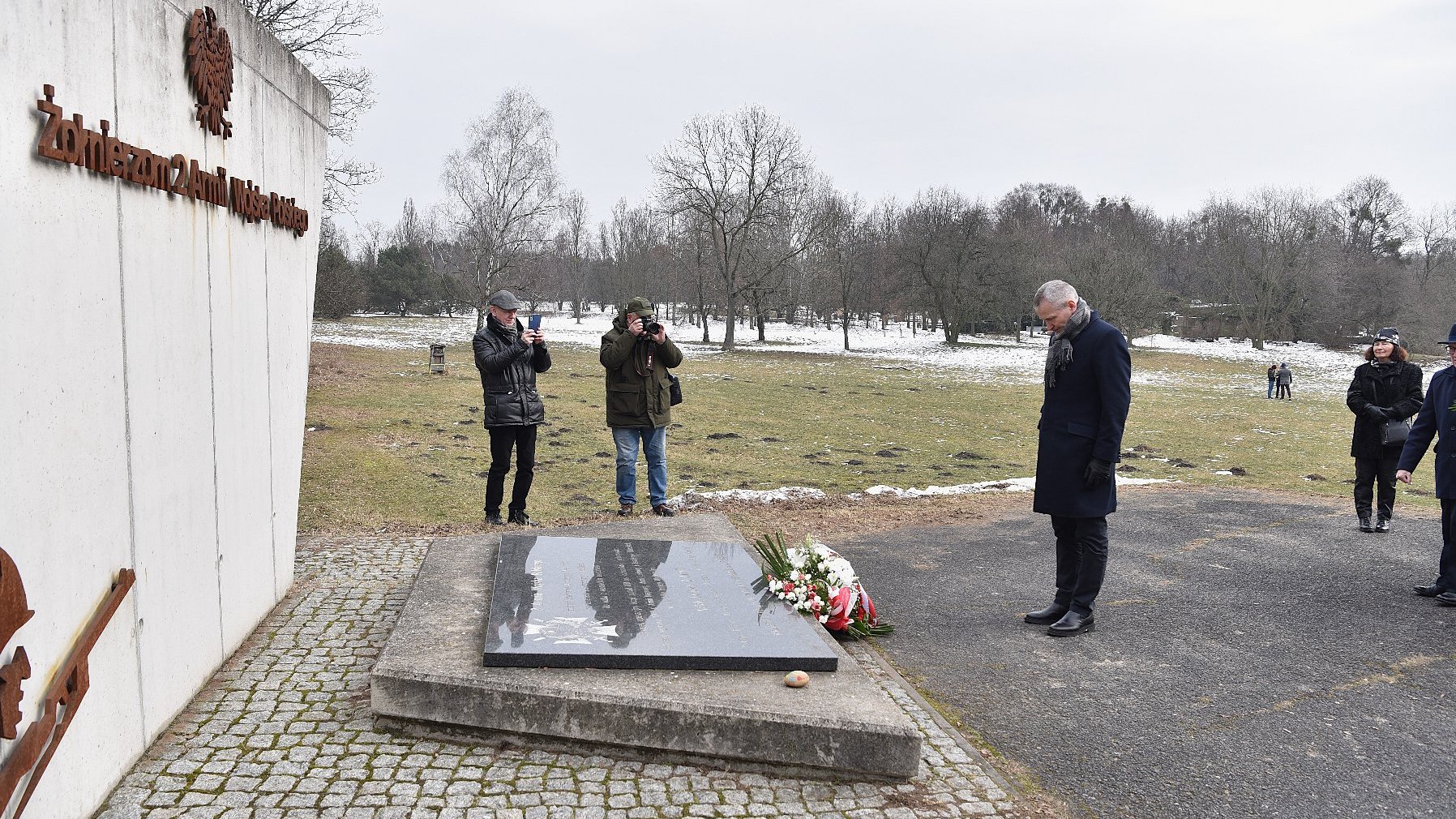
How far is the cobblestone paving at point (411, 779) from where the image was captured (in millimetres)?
3652

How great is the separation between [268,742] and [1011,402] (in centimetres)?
2405

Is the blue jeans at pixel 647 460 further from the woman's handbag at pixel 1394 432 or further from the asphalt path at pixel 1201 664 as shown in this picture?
the woman's handbag at pixel 1394 432

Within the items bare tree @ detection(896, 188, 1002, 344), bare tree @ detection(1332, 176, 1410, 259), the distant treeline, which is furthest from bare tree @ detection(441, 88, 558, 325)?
bare tree @ detection(1332, 176, 1410, 259)

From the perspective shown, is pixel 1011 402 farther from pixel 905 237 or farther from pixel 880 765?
pixel 905 237

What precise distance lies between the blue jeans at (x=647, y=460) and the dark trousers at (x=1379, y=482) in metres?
6.10

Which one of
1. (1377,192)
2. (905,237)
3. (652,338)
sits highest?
(1377,192)

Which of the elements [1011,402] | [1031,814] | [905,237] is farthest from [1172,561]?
[905,237]

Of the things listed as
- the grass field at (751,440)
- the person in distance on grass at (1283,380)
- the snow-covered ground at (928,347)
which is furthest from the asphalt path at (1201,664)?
the snow-covered ground at (928,347)

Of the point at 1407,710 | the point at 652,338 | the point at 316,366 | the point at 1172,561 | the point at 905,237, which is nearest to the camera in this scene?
the point at 1407,710

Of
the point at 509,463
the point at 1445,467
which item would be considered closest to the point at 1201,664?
the point at 1445,467

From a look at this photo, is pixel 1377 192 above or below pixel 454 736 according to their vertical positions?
above

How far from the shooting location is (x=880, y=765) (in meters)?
3.94

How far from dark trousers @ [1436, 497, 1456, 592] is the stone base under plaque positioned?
4.49m

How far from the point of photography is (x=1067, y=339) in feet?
18.6
